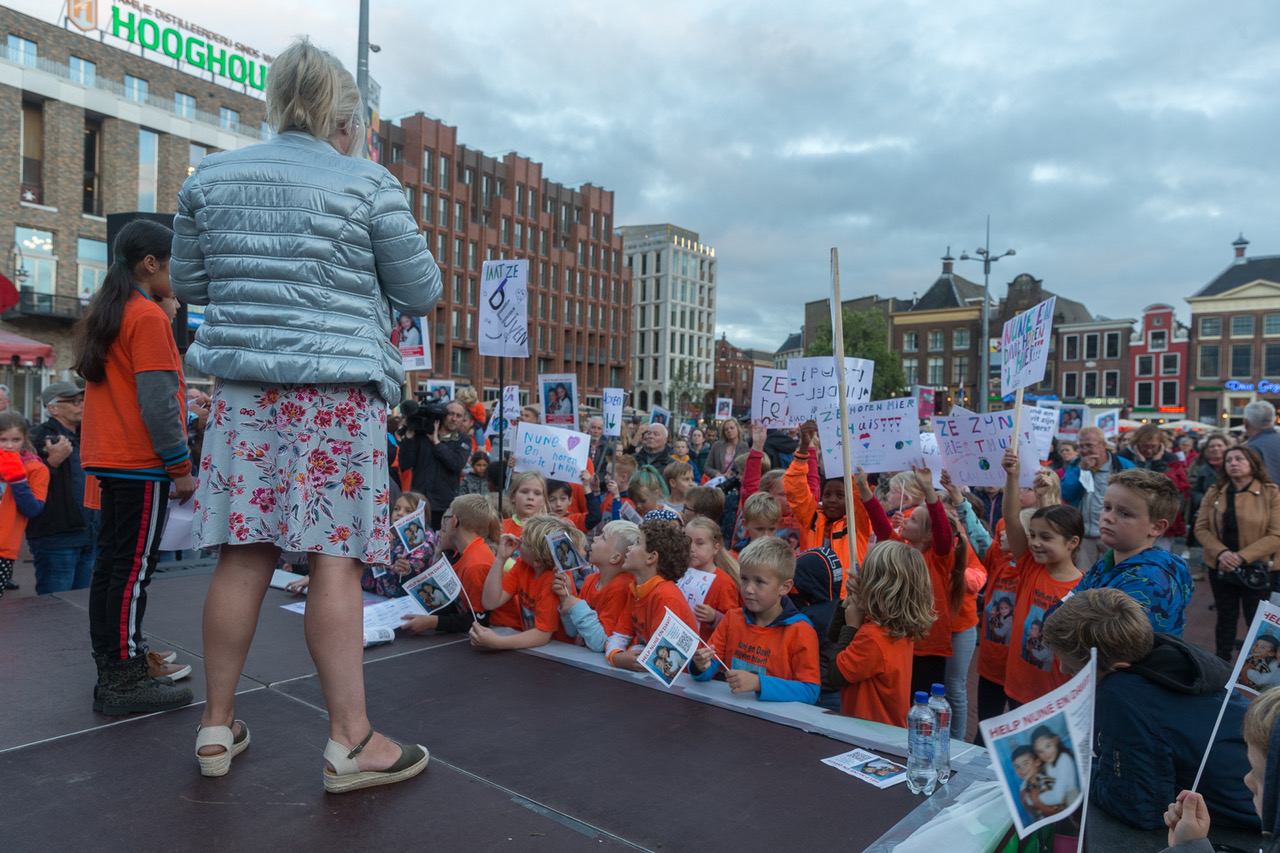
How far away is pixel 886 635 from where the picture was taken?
3324mm

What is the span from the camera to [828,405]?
5.95 metres

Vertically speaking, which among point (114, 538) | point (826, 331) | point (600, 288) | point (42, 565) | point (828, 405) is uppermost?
point (600, 288)

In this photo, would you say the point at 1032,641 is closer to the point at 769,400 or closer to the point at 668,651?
the point at 668,651

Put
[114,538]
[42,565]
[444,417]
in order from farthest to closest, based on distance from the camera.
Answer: [444,417], [42,565], [114,538]

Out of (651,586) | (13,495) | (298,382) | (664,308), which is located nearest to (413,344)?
(13,495)

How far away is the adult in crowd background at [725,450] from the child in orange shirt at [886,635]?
21.6 feet

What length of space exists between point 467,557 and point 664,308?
8263 cm

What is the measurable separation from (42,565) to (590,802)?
538cm

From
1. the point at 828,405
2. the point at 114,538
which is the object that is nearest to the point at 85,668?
the point at 114,538

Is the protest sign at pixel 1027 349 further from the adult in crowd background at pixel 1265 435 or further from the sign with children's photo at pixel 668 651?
the adult in crowd background at pixel 1265 435

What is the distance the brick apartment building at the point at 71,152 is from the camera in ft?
101

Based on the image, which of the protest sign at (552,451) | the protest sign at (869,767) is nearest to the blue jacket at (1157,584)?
the protest sign at (869,767)

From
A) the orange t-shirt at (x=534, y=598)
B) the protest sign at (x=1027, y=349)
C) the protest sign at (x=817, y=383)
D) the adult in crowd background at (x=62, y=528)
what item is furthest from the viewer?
the protest sign at (x=817, y=383)

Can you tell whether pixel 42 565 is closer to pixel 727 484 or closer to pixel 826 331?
pixel 727 484
